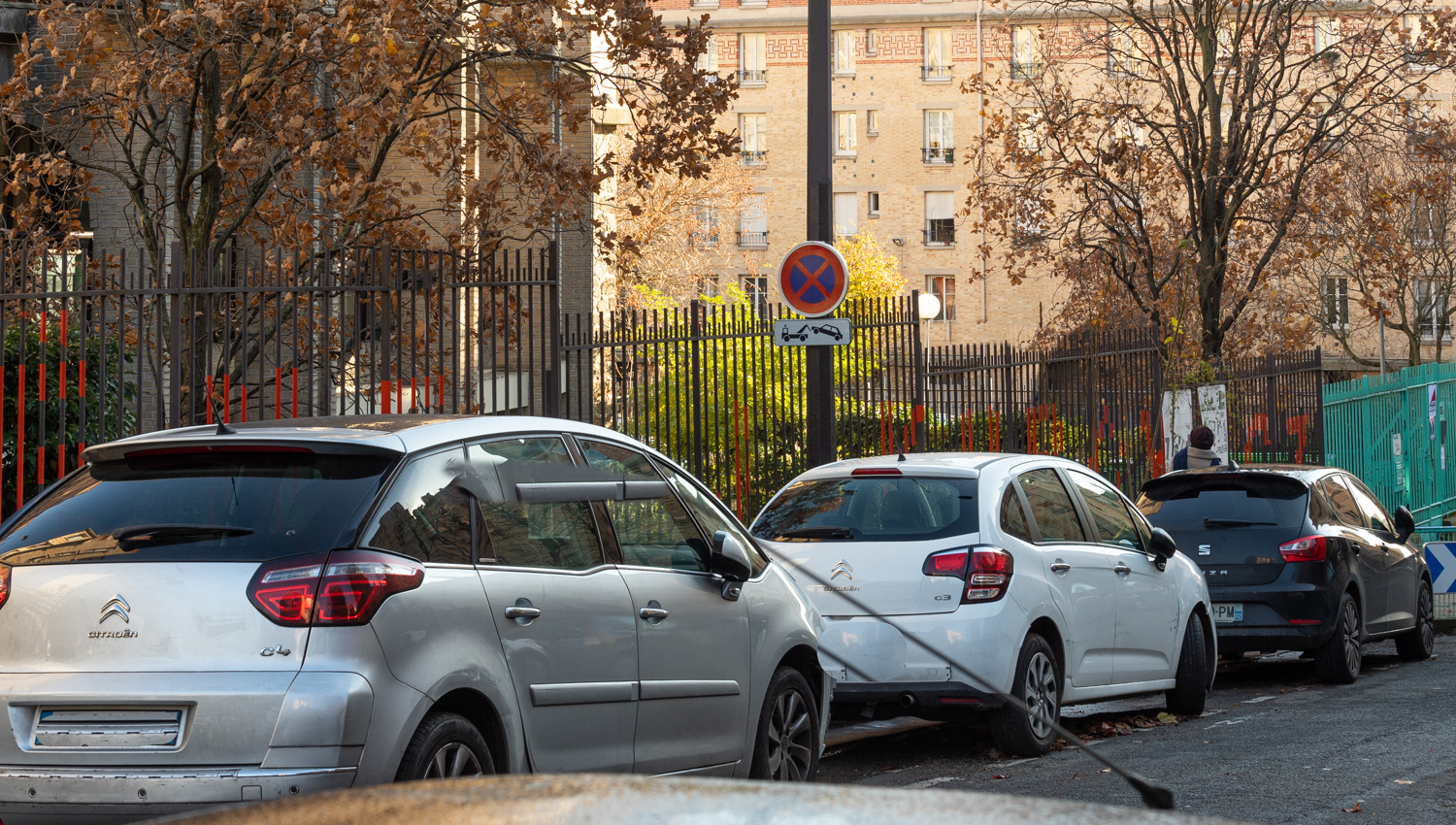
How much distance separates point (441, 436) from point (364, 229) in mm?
6977

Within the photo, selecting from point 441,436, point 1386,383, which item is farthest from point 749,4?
point 441,436

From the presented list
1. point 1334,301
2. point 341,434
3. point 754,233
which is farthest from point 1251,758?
point 754,233

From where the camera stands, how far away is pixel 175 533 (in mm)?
4711

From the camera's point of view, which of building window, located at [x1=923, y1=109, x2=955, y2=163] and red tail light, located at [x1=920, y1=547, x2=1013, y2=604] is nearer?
red tail light, located at [x1=920, y1=547, x2=1013, y2=604]

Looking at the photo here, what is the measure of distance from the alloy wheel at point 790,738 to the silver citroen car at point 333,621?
2.09 feet

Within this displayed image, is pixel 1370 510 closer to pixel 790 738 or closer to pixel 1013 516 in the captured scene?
pixel 1013 516

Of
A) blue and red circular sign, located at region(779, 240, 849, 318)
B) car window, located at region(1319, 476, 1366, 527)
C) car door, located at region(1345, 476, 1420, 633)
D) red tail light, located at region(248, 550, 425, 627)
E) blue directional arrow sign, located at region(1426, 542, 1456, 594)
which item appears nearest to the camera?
red tail light, located at region(248, 550, 425, 627)

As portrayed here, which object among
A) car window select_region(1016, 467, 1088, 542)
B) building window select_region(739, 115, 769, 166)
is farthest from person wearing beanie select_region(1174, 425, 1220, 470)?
building window select_region(739, 115, 769, 166)

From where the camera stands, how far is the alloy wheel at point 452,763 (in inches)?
185

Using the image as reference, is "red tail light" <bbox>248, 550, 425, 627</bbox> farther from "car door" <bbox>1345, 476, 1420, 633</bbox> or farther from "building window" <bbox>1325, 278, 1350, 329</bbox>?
"building window" <bbox>1325, 278, 1350, 329</bbox>

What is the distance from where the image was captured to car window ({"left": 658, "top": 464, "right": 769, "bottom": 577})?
254 inches

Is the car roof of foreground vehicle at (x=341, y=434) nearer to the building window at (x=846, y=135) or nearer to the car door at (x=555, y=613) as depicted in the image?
the car door at (x=555, y=613)

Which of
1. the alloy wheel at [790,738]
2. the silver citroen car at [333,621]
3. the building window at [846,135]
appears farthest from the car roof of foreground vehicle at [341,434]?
the building window at [846,135]

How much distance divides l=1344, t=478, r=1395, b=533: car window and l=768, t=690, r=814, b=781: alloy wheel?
755 cm
